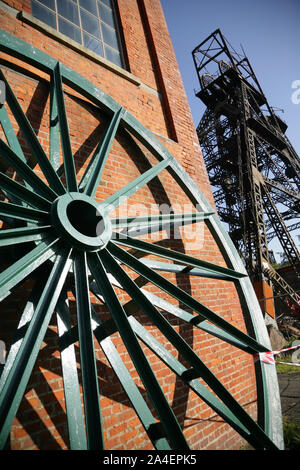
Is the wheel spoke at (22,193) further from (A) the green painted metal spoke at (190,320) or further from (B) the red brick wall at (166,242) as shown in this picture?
(A) the green painted metal spoke at (190,320)

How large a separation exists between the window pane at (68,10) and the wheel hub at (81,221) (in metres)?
3.91

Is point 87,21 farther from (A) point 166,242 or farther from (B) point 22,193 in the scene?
(B) point 22,193

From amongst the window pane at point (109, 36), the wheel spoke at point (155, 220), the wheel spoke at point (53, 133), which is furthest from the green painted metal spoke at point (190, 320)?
the window pane at point (109, 36)

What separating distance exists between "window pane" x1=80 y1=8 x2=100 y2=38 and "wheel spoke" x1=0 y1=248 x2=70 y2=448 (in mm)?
4621

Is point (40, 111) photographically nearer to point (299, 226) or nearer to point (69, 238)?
point (69, 238)

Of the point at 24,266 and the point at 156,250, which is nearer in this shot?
the point at 24,266

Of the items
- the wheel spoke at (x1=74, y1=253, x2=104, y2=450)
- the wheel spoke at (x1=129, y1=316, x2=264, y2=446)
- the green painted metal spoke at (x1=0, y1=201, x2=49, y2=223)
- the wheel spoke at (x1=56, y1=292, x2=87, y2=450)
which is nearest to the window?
the green painted metal spoke at (x1=0, y1=201, x2=49, y2=223)

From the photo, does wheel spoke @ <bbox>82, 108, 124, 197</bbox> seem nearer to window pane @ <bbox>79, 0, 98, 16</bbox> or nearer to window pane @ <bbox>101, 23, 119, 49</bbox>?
window pane @ <bbox>101, 23, 119, 49</bbox>

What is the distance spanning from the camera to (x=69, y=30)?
4051 mm

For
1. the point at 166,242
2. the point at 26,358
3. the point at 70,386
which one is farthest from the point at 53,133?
the point at 70,386

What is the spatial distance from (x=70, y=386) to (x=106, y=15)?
6.10 meters

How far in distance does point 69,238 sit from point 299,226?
2009 centimetres

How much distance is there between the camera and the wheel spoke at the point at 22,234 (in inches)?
64.2

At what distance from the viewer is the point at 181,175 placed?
3502mm
